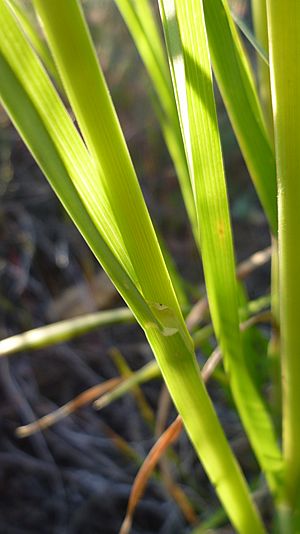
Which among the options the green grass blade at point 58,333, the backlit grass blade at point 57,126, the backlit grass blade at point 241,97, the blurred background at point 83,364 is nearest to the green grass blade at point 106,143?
the backlit grass blade at point 57,126

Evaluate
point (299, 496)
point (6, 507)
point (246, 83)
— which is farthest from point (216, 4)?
point (6, 507)

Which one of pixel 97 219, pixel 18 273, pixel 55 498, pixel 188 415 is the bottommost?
pixel 55 498

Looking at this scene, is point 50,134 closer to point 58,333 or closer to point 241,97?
point 241,97

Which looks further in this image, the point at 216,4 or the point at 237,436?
the point at 237,436

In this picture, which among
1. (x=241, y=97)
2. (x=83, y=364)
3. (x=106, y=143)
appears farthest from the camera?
(x=83, y=364)

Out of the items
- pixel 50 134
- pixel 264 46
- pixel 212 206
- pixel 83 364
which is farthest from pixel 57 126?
pixel 83 364

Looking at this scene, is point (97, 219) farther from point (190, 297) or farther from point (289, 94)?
point (190, 297)
